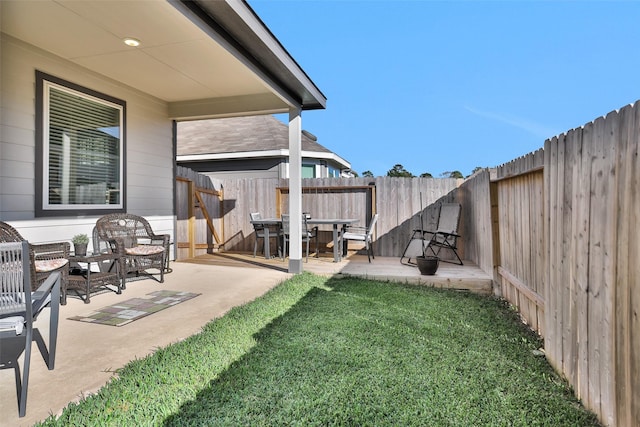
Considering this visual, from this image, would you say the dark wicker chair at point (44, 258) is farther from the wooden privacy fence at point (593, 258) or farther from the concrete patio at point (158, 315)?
the wooden privacy fence at point (593, 258)

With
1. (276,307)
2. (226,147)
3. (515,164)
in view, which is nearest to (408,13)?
(226,147)

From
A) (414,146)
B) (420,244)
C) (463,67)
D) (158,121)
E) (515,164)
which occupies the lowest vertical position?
(420,244)

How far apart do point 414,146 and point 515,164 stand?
65.6 ft

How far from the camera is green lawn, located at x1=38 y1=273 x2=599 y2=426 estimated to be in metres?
1.73

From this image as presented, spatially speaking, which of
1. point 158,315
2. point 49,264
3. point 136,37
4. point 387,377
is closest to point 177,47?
point 136,37

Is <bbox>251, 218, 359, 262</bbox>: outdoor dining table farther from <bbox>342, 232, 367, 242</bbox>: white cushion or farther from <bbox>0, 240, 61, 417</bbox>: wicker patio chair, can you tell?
<bbox>0, 240, 61, 417</bbox>: wicker patio chair

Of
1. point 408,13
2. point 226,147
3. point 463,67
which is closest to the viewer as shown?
point 226,147

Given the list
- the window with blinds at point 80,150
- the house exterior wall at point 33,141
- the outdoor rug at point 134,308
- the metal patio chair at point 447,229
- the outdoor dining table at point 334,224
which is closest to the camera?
the outdoor rug at point 134,308

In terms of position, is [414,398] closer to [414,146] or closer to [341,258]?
[341,258]

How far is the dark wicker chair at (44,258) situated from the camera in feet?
10.1

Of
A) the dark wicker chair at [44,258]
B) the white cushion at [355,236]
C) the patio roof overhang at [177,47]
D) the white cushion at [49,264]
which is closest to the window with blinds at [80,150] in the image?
the patio roof overhang at [177,47]

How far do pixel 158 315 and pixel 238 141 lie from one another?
28.4 feet

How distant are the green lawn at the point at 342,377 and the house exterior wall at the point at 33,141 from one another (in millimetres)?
2521

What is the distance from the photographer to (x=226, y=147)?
10.8m
